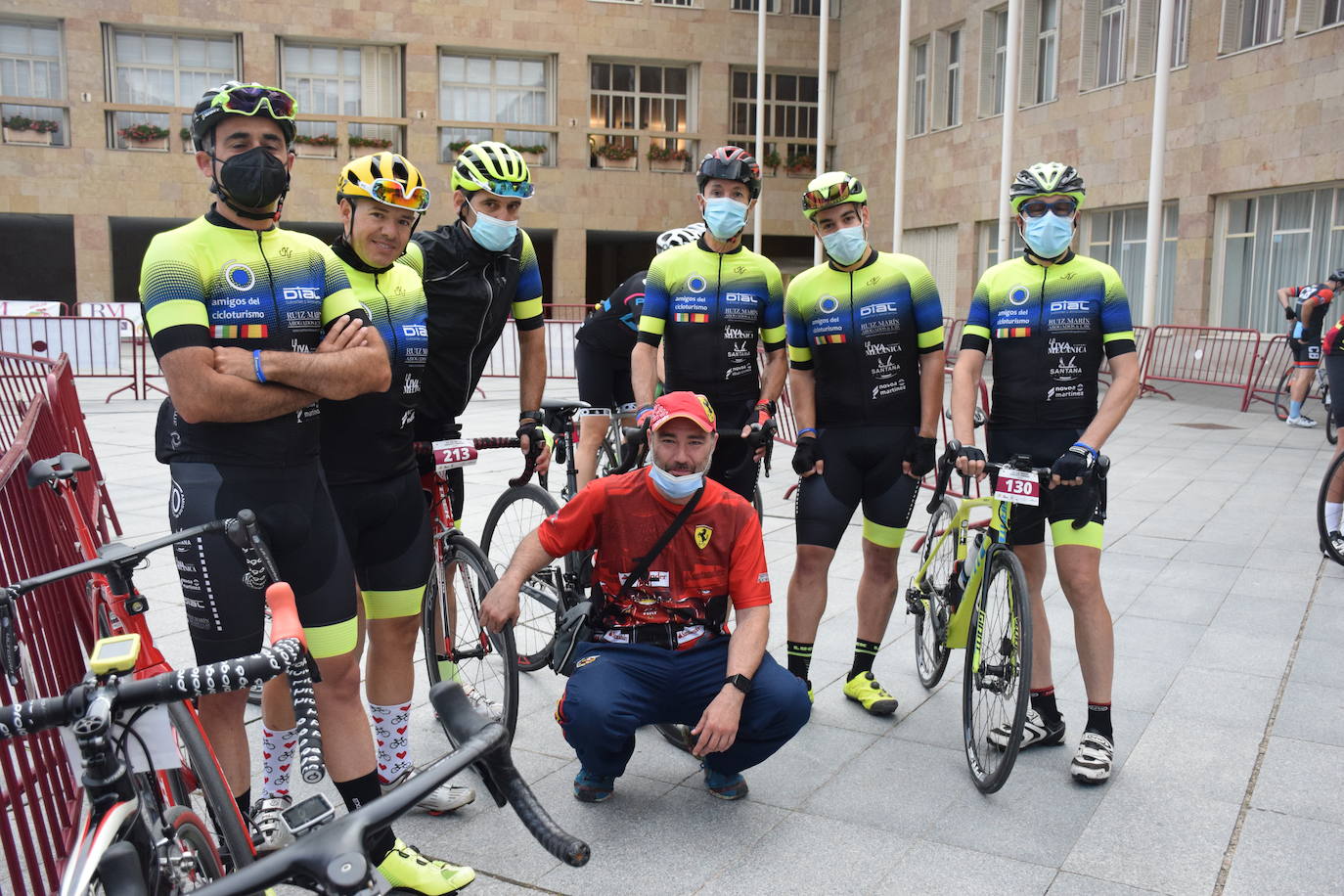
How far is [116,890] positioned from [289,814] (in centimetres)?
26

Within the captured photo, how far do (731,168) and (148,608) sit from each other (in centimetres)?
300

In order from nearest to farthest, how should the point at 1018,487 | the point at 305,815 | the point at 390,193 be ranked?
the point at 305,815, the point at 390,193, the point at 1018,487

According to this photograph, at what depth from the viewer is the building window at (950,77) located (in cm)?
2717

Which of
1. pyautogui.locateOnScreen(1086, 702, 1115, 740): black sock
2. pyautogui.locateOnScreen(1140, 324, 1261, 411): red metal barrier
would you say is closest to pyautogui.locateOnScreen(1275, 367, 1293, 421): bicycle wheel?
pyautogui.locateOnScreen(1140, 324, 1261, 411): red metal barrier

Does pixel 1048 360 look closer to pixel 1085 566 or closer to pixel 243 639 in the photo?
pixel 1085 566

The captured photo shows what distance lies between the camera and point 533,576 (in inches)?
187

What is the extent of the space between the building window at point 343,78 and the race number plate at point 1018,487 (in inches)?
1167

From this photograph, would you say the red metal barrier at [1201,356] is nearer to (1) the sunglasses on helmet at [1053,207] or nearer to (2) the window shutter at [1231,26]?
(2) the window shutter at [1231,26]

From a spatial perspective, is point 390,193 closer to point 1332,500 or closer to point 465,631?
point 465,631

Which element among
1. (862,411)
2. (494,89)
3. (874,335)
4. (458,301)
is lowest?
(862,411)

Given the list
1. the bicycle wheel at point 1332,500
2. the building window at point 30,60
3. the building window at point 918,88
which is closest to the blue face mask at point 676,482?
the bicycle wheel at point 1332,500

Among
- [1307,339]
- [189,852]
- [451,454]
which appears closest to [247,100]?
[451,454]

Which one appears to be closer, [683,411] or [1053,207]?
[683,411]

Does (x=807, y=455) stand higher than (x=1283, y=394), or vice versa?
(x=807, y=455)
